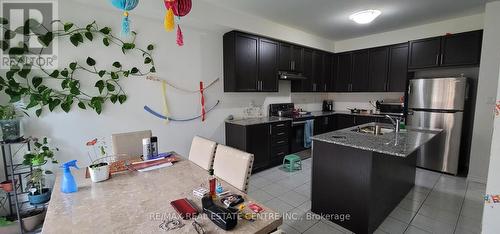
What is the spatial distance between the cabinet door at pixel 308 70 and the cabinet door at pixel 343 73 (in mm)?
784

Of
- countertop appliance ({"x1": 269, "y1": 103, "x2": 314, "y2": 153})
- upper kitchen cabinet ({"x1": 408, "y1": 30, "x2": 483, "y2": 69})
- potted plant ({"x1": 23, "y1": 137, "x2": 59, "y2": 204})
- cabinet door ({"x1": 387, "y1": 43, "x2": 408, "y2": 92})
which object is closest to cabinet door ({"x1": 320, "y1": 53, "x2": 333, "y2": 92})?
countertop appliance ({"x1": 269, "y1": 103, "x2": 314, "y2": 153})

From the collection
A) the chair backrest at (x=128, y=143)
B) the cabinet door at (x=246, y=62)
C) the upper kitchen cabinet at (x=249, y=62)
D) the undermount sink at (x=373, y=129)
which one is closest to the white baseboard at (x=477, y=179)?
the undermount sink at (x=373, y=129)

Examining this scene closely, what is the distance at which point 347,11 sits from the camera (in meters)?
3.27

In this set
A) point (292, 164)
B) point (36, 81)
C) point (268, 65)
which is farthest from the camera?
point (268, 65)

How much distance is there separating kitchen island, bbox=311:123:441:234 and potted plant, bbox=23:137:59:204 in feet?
8.79

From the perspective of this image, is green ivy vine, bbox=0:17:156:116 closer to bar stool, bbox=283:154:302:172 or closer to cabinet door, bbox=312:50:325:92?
bar stool, bbox=283:154:302:172

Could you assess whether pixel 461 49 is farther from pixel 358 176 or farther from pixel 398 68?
pixel 358 176

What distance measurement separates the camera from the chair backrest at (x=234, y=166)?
4.83 ft

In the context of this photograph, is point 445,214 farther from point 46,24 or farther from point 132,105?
point 46,24

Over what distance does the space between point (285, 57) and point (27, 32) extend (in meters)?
3.50

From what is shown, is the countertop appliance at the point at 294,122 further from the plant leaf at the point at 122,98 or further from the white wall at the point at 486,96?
the plant leaf at the point at 122,98

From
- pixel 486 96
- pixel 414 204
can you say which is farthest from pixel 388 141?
pixel 486 96

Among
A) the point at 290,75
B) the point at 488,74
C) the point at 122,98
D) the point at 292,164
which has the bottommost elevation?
the point at 292,164

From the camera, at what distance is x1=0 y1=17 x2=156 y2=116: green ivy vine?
6.81 ft
